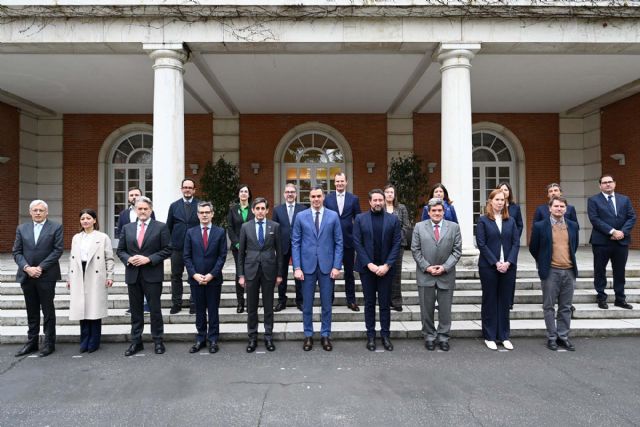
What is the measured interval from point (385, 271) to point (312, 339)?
122cm

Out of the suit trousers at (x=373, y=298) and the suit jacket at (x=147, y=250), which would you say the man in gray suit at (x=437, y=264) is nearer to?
the suit trousers at (x=373, y=298)

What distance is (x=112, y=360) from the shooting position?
14.6 ft

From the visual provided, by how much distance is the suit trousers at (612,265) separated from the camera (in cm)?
575

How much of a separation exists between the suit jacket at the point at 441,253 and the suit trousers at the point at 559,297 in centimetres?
111

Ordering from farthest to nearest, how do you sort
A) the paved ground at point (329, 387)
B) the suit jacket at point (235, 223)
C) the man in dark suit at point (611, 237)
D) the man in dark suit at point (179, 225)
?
the man in dark suit at point (611, 237) < the suit jacket at point (235, 223) < the man in dark suit at point (179, 225) < the paved ground at point (329, 387)

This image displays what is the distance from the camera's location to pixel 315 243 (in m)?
4.76

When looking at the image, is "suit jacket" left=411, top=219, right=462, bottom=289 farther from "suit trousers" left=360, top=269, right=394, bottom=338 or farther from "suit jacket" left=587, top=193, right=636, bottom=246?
"suit jacket" left=587, top=193, right=636, bottom=246

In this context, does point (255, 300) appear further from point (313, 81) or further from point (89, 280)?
point (313, 81)

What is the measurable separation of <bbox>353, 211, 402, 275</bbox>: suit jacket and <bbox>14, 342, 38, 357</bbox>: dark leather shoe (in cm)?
394

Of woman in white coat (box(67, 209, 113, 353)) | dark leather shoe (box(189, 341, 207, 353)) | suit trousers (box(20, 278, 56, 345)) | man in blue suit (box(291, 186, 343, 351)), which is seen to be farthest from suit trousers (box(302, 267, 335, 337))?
suit trousers (box(20, 278, 56, 345))

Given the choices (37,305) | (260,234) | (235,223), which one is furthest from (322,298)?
(37,305)

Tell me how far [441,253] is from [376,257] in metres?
0.75

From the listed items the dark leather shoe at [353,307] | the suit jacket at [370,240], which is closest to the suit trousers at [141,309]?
the suit jacket at [370,240]

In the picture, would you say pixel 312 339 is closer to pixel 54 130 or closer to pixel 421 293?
pixel 421 293
